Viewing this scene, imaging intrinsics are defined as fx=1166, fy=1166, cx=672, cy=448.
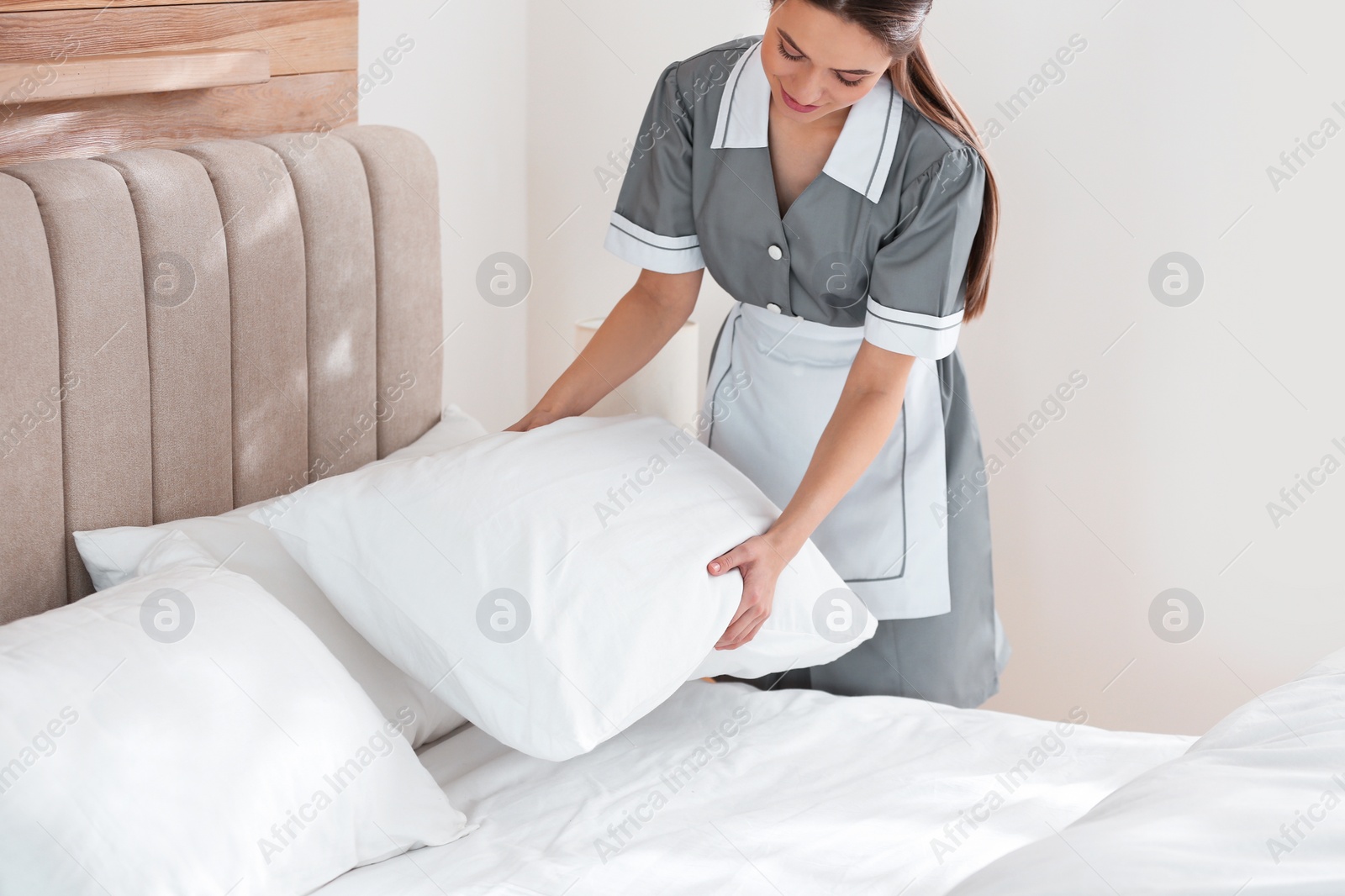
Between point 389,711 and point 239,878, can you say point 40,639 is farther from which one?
point 389,711

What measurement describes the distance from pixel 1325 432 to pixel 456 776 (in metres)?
1.47

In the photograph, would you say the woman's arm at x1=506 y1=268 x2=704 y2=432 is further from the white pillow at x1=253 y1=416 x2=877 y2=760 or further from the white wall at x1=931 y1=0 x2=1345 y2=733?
the white wall at x1=931 y1=0 x2=1345 y2=733

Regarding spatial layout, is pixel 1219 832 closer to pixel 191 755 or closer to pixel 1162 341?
pixel 191 755

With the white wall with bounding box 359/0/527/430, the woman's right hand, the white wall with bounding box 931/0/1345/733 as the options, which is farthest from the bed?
the white wall with bounding box 931/0/1345/733

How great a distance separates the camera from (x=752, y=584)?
1.27m

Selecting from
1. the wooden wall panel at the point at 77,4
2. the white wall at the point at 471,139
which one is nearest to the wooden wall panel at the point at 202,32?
the wooden wall panel at the point at 77,4

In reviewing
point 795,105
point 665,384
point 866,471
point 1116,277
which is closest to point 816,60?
point 795,105

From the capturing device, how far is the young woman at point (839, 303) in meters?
1.32

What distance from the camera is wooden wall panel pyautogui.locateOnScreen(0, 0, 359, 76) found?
1.21 metres

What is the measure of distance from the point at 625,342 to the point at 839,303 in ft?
0.95

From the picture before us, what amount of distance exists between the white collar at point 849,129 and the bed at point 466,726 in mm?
468

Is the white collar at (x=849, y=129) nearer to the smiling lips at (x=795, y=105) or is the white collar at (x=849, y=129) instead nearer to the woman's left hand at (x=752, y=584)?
the smiling lips at (x=795, y=105)

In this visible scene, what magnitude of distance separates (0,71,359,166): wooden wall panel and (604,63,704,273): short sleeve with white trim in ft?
1.55

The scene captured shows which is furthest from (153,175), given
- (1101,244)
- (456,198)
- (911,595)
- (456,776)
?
(1101,244)
